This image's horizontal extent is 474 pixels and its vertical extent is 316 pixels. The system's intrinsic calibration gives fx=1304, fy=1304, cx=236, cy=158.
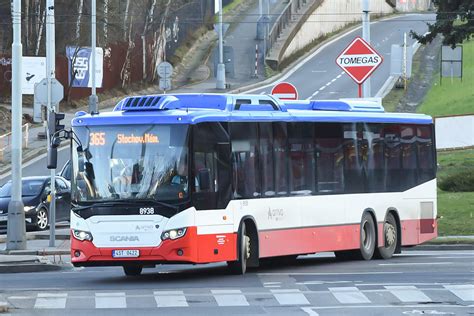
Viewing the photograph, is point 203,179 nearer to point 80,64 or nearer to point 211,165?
point 211,165

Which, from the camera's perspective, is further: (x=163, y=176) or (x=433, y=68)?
(x=433, y=68)

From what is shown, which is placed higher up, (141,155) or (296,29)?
(296,29)

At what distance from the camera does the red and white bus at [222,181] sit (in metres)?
20.8

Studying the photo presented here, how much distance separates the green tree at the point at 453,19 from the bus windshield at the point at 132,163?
2082 centimetres

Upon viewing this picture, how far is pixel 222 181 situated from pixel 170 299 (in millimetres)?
3974

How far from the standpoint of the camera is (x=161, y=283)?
68.2 ft

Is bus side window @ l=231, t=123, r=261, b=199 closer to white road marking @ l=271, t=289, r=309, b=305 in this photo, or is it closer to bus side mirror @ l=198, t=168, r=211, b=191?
bus side mirror @ l=198, t=168, r=211, b=191

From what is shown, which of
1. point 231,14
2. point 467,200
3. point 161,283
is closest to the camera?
point 161,283

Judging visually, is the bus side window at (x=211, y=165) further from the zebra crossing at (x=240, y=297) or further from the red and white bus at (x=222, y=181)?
the zebra crossing at (x=240, y=297)

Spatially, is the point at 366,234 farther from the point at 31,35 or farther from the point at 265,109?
the point at 31,35

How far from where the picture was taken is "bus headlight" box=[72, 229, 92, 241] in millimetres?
21062

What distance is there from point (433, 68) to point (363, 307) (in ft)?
224

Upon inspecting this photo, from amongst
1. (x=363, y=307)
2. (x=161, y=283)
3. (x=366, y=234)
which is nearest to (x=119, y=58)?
(x=366, y=234)

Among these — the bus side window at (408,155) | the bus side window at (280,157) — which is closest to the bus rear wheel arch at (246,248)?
the bus side window at (280,157)
